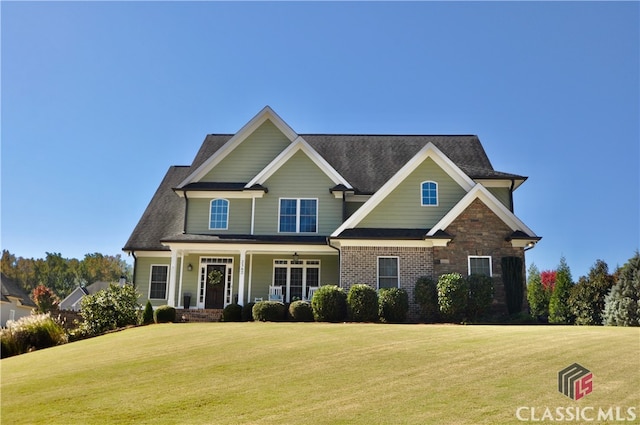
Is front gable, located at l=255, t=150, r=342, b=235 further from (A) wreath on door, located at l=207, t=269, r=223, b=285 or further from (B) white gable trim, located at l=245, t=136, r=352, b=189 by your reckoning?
(A) wreath on door, located at l=207, t=269, r=223, b=285

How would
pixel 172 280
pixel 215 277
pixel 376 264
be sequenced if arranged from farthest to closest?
1. pixel 215 277
2. pixel 172 280
3. pixel 376 264

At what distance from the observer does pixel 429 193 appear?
24.8m

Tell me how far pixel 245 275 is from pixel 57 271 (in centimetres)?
7486

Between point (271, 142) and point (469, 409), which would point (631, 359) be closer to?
point (469, 409)

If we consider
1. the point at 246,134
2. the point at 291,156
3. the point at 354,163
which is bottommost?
the point at 291,156

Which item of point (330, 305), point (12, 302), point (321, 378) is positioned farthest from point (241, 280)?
point (12, 302)

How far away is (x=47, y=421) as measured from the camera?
885cm

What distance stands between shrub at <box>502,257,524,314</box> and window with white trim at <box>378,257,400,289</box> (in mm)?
4197

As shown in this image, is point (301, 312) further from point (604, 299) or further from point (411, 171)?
point (604, 299)

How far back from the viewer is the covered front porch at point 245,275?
26.6 metres

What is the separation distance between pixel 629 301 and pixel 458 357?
34.1ft

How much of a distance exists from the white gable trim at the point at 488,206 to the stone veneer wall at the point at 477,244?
154 mm

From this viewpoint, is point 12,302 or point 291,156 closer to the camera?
point 291,156

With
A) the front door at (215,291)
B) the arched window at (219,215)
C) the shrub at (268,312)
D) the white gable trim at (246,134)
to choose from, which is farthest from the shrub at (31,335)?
the white gable trim at (246,134)
